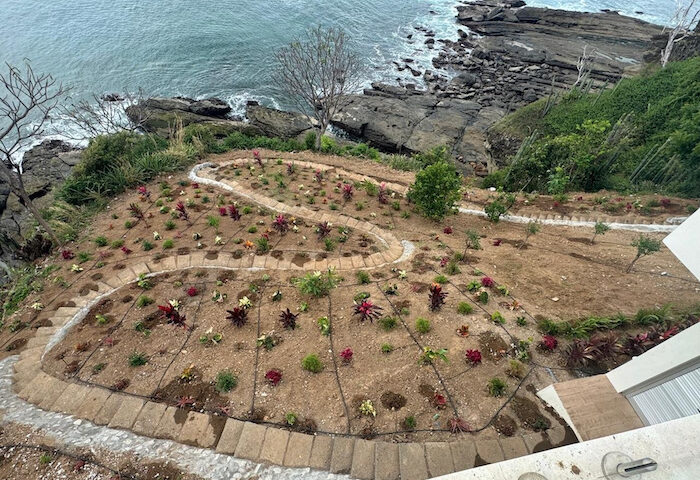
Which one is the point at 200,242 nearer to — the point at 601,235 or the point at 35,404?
the point at 35,404

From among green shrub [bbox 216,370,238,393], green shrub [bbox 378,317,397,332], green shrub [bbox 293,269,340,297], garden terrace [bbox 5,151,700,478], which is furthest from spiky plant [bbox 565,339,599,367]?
green shrub [bbox 216,370,238,393]

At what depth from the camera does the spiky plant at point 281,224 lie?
→ 9792mm

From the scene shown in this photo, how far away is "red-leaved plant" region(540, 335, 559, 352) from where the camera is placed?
6.48 m

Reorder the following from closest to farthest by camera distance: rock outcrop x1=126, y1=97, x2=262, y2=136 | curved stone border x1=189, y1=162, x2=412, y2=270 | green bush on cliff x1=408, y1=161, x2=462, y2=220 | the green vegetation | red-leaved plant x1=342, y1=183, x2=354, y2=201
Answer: curved stone border x1=189, y1=162, x2=412, y2=270 → green bush on cliff x1=408, y1=161, x2=462, y2=220 → red-leaved plant x1=342, y1=183, x2=354, y2=201 → the green vegetation → rock outcrop x1=126, y1=97, x2=262, y2=136

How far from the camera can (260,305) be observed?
299 inches

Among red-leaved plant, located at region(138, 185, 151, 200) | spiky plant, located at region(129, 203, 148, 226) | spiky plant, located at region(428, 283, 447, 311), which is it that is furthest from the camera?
red-leaved plant, located at region(138, 185, 151, 200)

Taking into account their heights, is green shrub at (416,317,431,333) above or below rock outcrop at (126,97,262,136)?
above

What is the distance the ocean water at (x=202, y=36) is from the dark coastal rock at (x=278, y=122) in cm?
316

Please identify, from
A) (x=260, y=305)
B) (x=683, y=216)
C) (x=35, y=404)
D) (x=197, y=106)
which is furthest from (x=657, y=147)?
(x=197, y=106)

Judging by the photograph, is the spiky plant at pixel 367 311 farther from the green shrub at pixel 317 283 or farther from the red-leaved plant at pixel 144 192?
the red-leaved plant at pixel 144 192

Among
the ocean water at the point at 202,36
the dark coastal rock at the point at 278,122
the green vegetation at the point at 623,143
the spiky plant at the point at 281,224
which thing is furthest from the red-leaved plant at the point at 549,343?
Answer: the ocean water at the point at 202,36

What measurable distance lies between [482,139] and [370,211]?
664 inches

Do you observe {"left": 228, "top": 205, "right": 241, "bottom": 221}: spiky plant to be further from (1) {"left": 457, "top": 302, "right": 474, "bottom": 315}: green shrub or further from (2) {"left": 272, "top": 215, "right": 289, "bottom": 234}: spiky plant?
(1) {"left": 457, "top": 302, "right": 474, "bottom": 315}: green shrub

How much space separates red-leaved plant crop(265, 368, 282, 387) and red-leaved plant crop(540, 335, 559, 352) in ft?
15.7
